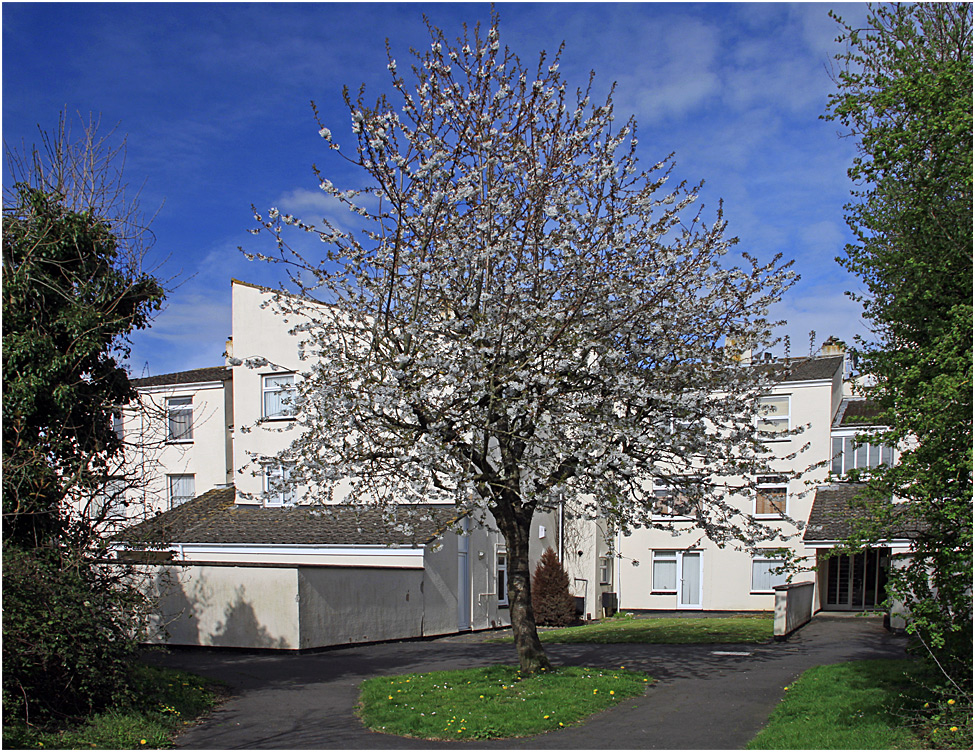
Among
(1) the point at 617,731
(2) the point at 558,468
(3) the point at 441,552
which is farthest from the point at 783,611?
(1) the point at 617,731

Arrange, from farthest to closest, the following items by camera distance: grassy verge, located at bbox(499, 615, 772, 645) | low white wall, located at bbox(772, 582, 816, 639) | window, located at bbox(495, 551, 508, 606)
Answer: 1. window, located at bbox(495, 551, 508, 606)
2. low white wall, located at bbox(772, 582, 816, 639)
3. grassy verge, located at bbox(499, 615, 772, 645)

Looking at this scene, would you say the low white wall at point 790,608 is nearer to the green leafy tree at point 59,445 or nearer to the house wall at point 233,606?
the house wall at point 233,606

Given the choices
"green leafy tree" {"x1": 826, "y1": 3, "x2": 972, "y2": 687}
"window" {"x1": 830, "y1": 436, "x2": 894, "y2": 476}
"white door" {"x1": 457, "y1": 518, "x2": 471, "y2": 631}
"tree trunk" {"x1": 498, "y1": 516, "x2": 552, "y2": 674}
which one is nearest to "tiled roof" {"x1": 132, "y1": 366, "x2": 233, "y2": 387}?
"white door" {"x1": 457, "y1": 518, "x2": 471, "y2": 631}

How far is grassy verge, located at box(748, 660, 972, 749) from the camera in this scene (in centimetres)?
762

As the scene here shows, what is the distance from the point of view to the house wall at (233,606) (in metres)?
18.0

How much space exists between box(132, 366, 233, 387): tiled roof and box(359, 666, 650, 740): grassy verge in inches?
744

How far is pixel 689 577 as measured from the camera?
30844mm

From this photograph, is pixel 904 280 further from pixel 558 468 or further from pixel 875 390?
pixel 558 468

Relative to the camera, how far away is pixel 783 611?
20.1 metres

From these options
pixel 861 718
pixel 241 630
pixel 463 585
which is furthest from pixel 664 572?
pixel 861 718

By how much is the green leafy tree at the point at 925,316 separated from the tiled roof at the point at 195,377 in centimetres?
2428

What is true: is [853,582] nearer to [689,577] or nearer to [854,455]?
[854,455]

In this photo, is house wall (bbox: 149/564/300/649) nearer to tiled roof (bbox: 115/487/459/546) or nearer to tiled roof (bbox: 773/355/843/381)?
tiled roof (bbox: 115/487/459/546)

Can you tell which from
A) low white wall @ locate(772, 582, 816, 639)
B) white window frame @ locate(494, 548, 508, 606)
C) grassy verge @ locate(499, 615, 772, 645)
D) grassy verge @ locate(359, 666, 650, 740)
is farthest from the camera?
white window frame @ locate(494, 548, 508, 606)
